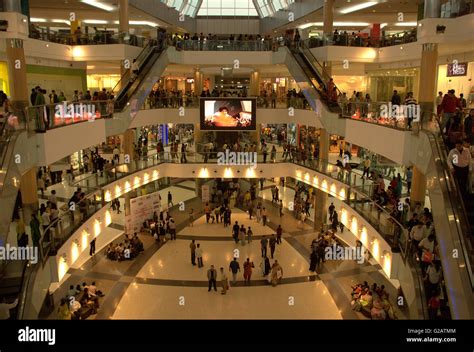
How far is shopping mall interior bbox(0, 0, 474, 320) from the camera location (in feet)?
30.3

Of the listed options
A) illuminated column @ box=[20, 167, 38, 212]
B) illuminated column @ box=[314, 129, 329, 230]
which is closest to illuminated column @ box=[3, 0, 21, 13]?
illuminated column @ box=[20, 167, 38, 212]

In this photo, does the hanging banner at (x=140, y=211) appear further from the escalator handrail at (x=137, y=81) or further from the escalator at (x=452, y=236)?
the escalator at (x=452, y=236)

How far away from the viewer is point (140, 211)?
20.6 metres

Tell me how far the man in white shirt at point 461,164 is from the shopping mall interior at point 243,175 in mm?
41

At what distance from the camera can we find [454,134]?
920cm

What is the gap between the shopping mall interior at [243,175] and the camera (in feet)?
30.3

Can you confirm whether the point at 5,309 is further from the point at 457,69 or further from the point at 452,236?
the point at 457,69

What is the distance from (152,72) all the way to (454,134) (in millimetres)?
14534
